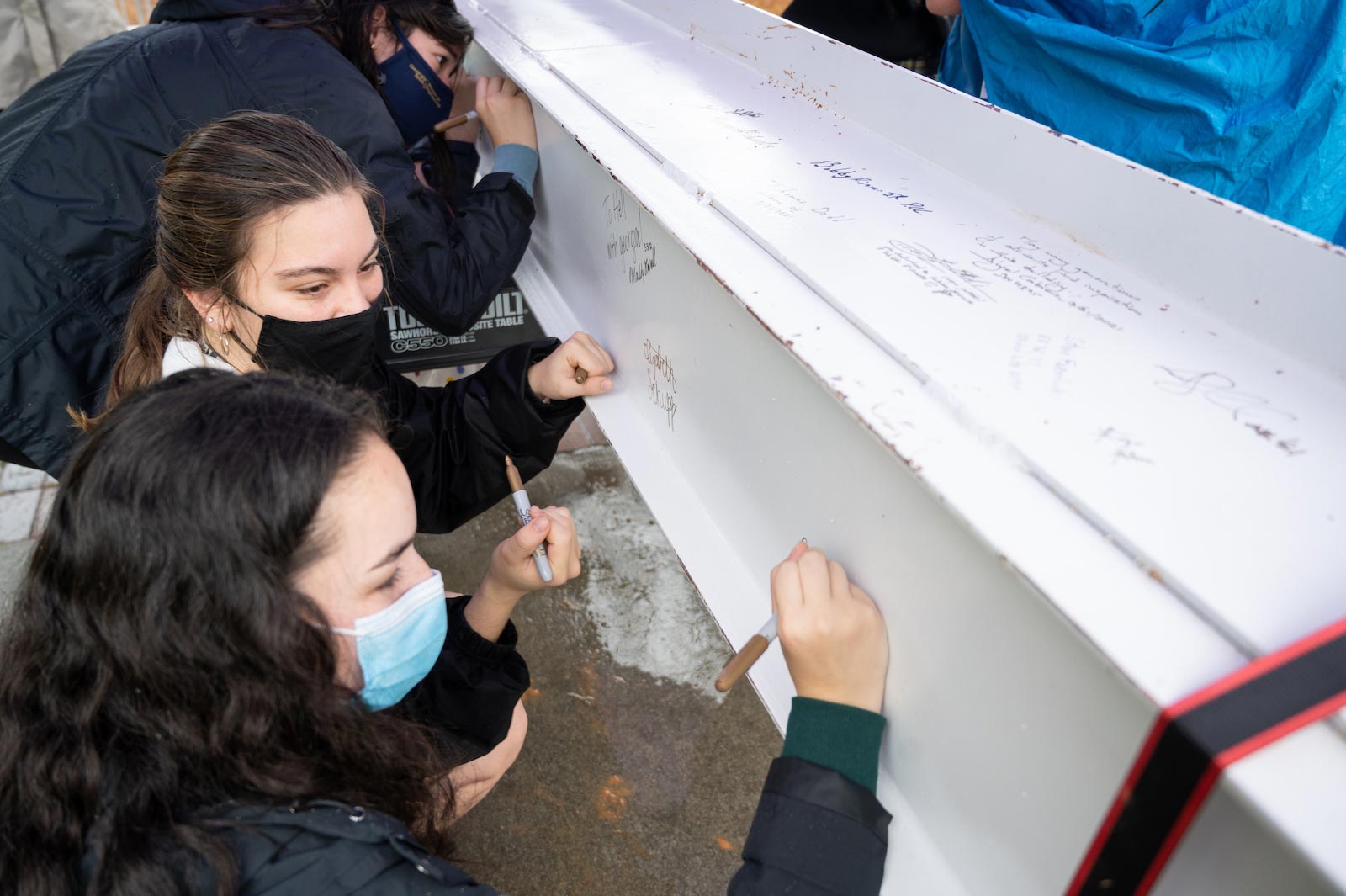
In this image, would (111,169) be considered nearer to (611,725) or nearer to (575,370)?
(575,370)

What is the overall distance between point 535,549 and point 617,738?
3.02ft

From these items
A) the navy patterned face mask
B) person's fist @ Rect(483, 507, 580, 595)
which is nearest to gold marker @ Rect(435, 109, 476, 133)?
the navy patterned face mask

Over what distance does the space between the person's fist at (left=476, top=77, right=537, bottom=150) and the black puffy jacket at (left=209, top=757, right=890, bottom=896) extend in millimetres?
1464

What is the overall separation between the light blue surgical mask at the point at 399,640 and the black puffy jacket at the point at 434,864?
16 cm

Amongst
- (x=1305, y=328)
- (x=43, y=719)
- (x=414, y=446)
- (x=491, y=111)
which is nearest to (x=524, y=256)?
(x=491, y=111)

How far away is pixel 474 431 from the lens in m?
1.71

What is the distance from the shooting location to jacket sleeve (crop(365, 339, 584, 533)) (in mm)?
1653

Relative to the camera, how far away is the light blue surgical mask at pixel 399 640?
963 mm

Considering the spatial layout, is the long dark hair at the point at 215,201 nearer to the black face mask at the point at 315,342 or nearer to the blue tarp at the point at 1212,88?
the black face mask at the point at 315,342

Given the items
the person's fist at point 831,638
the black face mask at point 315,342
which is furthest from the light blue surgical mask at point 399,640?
the black face mask at point 315,342
